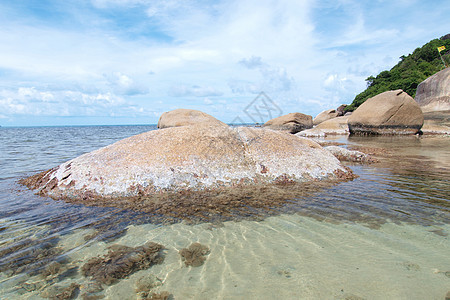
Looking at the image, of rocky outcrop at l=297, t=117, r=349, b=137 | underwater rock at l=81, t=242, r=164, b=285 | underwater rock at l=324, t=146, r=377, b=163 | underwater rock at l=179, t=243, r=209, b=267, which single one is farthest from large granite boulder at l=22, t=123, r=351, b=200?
rocky outcrop at l=297, t=117, r=349, b=137

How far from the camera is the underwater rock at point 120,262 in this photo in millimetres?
2588

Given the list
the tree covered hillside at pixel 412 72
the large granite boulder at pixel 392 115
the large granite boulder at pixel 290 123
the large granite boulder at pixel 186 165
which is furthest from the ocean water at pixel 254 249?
the tree covered hillside at pixel 412 72

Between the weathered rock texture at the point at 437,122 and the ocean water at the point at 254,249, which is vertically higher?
the weathered rock texture at the point at 437,122

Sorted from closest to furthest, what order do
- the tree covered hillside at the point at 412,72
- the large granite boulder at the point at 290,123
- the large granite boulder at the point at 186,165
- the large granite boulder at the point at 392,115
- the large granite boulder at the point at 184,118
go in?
the large granite boulder at the point at 186,165
the large granite boulder at the point at 392,115
the large granite boulder at the point at 184,118
the large granite boulder at the point at 290,123
the tree covered hillside at the point at 412,72

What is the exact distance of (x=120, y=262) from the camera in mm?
2791

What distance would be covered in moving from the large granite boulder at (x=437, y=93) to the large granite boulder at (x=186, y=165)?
24.9 metres

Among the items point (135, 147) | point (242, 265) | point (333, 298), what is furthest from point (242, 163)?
point (333, 298)

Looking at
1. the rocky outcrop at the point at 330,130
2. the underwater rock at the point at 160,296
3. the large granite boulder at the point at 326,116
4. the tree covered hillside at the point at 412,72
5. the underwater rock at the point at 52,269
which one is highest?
the tree covered hillside at the point at 412,72

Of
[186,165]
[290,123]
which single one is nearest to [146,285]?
[186,165]

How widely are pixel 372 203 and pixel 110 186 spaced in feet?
15.6

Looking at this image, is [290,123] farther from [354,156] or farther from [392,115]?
[354,156]

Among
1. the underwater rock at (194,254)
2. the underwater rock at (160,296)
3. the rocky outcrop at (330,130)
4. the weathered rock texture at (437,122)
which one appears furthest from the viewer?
the rocky outcrop at (330,130)

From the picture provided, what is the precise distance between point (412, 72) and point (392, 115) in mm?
27547

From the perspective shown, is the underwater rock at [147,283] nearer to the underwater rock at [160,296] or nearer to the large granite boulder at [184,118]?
the underwater rock at [160,296]
